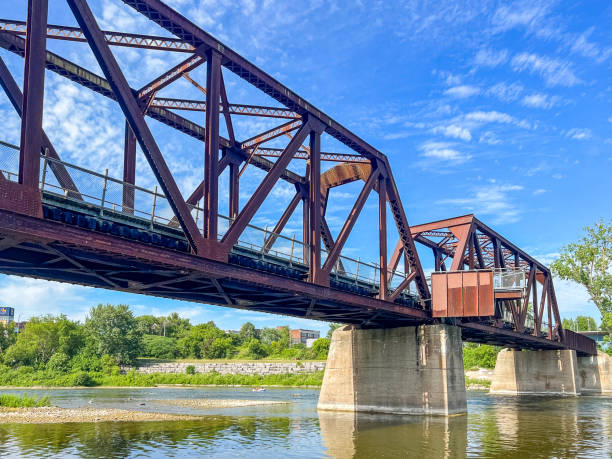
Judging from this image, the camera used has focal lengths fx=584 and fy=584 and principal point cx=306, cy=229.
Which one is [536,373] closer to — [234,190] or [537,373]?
[537,373]

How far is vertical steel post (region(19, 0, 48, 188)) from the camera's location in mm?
15523

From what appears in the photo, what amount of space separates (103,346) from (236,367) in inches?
973

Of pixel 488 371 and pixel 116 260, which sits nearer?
pixel 116 260

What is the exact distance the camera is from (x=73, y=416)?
39531mm

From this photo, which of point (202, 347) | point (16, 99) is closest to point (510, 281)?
point (16, 99)

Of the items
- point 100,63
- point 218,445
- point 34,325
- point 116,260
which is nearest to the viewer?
point 100,63

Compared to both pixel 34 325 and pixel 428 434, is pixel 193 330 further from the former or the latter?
pixel 428 434

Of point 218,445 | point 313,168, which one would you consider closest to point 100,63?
point 313,168

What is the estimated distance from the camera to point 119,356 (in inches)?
4262

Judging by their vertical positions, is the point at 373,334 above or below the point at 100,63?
below

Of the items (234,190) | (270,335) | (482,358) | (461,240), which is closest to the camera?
(234,190)

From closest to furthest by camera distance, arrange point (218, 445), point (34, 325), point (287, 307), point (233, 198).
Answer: point (218, 445)
point (233, 198)
point (287, 307)
point (34, 325)

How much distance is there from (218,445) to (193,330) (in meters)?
110

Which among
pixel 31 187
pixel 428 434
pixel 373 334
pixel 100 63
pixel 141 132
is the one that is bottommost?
pixel 428 434
